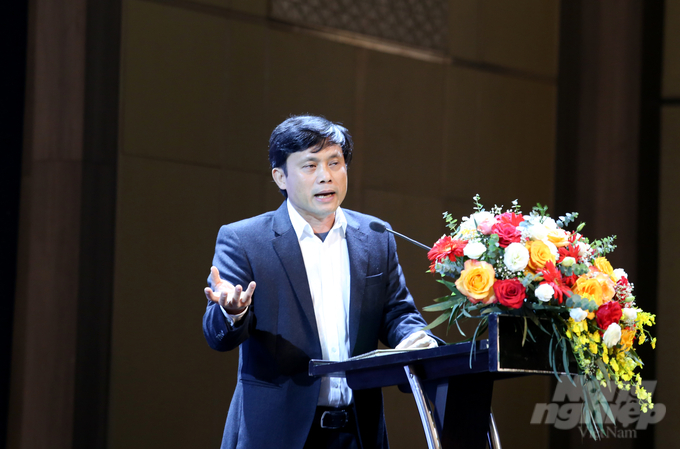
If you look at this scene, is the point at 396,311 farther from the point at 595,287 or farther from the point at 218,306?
the point at 595,287

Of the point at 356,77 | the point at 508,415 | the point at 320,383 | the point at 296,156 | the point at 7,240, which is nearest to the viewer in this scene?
the point at 320,383

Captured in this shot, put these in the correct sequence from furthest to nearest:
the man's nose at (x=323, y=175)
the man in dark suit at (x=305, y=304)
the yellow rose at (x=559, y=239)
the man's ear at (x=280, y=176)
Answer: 1. the man's ear at (x=280, y=176)
2. the man's nose at (x=323, y=175)
3. the man in dark suit at (x=305, y=304)
4. the yellow rose at (x=559, y=239)

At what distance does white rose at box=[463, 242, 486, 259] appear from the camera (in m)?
1.80

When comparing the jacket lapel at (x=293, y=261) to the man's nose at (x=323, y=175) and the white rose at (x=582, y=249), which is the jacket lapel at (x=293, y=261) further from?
the white rose at (x=582, y=249)

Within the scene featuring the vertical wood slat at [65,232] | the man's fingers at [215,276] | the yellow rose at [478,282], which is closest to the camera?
the yellow rose at [478,282]

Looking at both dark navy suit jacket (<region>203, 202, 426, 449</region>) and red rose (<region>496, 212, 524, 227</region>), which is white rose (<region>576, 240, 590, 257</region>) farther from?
dark navy suit jacket (<region>203, 202, 426, 449</region>)

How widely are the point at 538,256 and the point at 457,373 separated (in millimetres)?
316

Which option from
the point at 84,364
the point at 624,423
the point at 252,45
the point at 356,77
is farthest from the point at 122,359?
the point at 624,423

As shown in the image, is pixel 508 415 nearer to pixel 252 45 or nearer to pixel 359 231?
pixel 252 45

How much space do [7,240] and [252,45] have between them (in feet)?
5.29

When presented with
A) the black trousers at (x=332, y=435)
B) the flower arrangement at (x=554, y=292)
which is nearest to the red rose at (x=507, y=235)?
the flower arrangement at (x=554, y=292)

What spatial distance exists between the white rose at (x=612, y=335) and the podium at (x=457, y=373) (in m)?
0.10

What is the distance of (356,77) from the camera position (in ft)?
15.4

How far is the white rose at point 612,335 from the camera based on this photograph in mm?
1729
